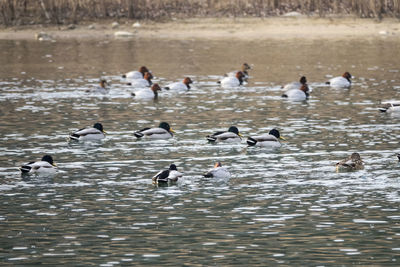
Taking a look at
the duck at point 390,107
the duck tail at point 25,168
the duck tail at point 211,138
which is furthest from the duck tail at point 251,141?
the duck at point 390,107

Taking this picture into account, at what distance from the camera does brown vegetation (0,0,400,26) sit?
62406mm

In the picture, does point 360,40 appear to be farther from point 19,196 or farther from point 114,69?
point 19,196

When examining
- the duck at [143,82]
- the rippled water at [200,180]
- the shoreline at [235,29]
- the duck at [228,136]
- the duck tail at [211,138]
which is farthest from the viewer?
the shoreline at [235,29]

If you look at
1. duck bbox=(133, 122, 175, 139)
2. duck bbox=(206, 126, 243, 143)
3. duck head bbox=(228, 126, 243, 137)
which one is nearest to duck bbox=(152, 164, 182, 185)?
duck bbox=(206, 126, 243, 143)

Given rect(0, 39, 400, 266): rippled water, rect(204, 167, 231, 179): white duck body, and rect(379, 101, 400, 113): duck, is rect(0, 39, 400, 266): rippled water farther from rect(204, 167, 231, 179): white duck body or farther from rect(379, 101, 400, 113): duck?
rect(379, 101, 400, 113): duck

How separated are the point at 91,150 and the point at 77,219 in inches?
308

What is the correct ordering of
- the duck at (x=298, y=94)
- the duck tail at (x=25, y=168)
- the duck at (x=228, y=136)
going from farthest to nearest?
the duck at (x=298, y=94) < the duck at (x=228, y=136) < the duck tail at (x=25, y=168)

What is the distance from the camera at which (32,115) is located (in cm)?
3031

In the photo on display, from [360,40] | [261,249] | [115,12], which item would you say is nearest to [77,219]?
[261,249]

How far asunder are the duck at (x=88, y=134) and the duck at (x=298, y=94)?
10.7 m

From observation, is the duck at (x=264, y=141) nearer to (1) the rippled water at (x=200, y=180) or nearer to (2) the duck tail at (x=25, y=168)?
(1) the rippled water at (x=200, y=180)

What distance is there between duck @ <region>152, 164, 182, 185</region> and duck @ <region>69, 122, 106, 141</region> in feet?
20.4

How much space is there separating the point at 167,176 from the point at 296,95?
619 inches

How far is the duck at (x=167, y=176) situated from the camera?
762 inches
